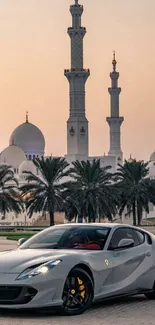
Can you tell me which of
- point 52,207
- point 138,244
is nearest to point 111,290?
point 138,244

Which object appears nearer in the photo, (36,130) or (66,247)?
(66,247)

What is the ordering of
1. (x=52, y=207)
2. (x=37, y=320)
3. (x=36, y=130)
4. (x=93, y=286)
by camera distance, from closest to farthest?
(x=37, y=320) → (x=93, y=286) → (x=52, y=207) → (x=36, y=130)

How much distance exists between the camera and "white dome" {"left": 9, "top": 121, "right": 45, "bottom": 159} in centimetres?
10706

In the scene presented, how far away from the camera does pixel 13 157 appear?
103375 millimetres

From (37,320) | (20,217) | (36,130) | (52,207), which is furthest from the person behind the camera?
(36,130)

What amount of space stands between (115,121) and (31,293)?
10477cm

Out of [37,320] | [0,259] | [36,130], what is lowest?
[37,320]

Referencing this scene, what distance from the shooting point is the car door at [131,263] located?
959cm

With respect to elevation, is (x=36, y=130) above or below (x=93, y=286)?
above

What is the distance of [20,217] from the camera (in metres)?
83.0

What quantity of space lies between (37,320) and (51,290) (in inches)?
14.6

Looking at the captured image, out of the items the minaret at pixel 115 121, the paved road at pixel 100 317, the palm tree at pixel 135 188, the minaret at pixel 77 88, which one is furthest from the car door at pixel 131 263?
the minaret at pixel 115 121

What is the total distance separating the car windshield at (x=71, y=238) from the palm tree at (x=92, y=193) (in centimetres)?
3764

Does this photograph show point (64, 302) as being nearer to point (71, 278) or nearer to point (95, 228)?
point (71, 278)
